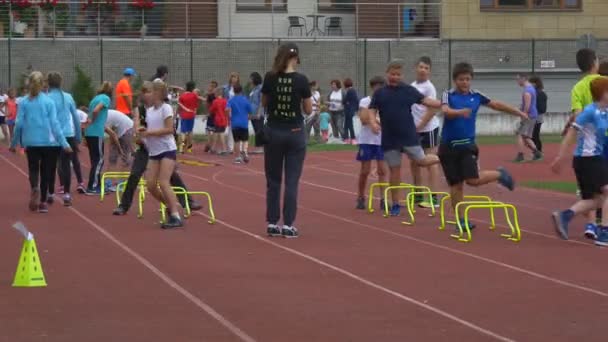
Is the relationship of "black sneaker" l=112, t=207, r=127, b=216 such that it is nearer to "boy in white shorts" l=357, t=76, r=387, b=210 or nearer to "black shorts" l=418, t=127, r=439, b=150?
"boy in white shorts" l=357, t=76, r=387, b=210

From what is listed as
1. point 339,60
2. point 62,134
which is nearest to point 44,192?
point 62,134

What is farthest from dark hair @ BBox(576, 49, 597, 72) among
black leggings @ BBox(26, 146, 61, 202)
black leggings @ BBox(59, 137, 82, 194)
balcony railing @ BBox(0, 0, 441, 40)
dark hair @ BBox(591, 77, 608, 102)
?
balcony railing @ BBox(0, 0, 441, 40)

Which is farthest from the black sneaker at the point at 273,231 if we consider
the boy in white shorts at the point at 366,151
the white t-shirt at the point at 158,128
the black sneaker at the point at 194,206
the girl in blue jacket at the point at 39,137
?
the girl in blue jacket at the point at 39,137

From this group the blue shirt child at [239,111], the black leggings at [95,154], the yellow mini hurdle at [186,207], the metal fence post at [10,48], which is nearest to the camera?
the yellow mini hurdle at [186,207]

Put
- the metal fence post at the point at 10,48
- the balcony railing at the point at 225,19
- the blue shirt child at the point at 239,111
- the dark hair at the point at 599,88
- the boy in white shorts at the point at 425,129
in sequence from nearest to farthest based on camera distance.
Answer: the dark hair at the point at 599,88 < the boy in white shorts at the point at 425,129 < the blue shirt child at the point at 239,111 < the metal fence post at the point at 10,48 < the balcony railing at the point at 225,19

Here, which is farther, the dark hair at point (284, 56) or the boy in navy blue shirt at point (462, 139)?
the boy in navy blue shirt at point (462, 139)

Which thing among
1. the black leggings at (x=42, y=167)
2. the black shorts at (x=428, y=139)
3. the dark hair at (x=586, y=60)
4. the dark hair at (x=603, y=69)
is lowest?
the black leggings at (x=42, y=167)

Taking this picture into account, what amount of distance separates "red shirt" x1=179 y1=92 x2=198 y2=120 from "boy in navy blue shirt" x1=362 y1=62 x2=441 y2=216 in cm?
1550

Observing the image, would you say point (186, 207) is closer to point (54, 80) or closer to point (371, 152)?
point (371, 152)

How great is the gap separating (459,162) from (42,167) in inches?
233

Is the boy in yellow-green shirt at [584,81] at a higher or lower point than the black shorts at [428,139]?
higher

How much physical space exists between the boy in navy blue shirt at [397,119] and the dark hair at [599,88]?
2633 millimetres

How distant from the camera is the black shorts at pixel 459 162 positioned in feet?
47.3

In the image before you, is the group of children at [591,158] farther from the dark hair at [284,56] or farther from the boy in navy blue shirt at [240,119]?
the boy in navy blue shirt at [240,119]
